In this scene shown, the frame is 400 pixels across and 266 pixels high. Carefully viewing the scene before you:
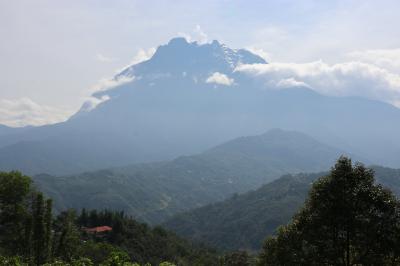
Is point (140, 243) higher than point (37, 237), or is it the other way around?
point (37, 237)

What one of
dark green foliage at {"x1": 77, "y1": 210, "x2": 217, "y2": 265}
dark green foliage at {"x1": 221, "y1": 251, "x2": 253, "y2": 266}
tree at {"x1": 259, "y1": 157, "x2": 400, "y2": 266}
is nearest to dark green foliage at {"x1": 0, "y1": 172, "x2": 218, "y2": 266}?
dark green foliage at {"x1": 77, "y1": 210, "x2": 217, "y2": 265}

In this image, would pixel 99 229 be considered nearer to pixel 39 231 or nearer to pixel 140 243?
pixel 140 243

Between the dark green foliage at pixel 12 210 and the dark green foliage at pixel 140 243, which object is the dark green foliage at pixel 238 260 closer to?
the dark green foliage at pixel 140 243

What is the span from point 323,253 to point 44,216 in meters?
51.7

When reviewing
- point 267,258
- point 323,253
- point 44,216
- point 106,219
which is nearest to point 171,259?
point 106,219

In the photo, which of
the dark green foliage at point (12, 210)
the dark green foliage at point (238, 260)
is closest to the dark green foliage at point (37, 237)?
the dark green foliage at point (12, 210)

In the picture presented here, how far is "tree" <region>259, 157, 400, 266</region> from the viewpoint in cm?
3987

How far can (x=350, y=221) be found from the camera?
40.8 m

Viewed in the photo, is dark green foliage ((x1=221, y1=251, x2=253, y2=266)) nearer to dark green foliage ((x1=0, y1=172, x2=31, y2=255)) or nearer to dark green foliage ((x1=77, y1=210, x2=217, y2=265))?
dark green foliage ((x1=77, y1=210, x2=217, y2=265))

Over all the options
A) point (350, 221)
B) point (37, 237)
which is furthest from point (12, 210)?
point (350, 221)

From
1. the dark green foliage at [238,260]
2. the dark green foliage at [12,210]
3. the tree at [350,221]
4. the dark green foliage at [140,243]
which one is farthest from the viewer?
the dark green foliage at [140,243]

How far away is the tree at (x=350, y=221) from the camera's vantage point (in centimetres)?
3987

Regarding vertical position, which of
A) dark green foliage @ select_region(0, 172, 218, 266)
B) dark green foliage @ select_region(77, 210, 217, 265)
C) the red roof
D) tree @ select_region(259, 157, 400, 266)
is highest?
tree @ select_region(259, 157, 400, 266)

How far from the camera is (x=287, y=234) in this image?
158 feet
